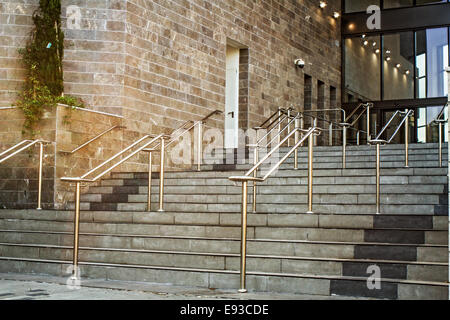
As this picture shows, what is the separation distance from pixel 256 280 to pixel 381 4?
16.1 meters

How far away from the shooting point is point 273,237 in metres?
6.40

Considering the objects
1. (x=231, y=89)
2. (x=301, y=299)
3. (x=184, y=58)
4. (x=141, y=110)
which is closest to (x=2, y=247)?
(x=301, y=299)

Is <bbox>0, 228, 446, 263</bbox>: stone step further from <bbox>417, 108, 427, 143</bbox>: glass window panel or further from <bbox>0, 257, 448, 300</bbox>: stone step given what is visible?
<bbox>417, 108, 427, 143</bbox>: glass window panel

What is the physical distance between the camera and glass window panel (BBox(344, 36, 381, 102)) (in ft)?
64.2

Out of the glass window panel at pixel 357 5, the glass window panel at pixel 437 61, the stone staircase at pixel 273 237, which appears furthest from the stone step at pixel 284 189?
the glass window panel at pixel 357 5

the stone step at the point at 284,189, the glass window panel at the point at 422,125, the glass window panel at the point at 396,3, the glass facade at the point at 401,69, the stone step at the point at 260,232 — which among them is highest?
the glass window panel at the point at 396,3

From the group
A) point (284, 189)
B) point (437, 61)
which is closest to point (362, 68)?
point (437, 61)

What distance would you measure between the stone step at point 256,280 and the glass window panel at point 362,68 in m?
14.5

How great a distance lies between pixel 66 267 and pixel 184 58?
6.86 meters

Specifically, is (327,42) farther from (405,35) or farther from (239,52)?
(239,52)

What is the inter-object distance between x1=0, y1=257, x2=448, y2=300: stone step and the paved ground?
0.14 meters

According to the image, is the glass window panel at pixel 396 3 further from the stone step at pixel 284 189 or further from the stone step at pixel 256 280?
the stone step at pixel 256 280

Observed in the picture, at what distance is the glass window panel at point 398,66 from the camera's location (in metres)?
18.9

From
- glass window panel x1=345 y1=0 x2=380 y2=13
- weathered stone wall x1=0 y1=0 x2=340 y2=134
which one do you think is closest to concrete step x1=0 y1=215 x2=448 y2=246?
weathered stone wall x1=0 y1=0 x2=340 y2=134
